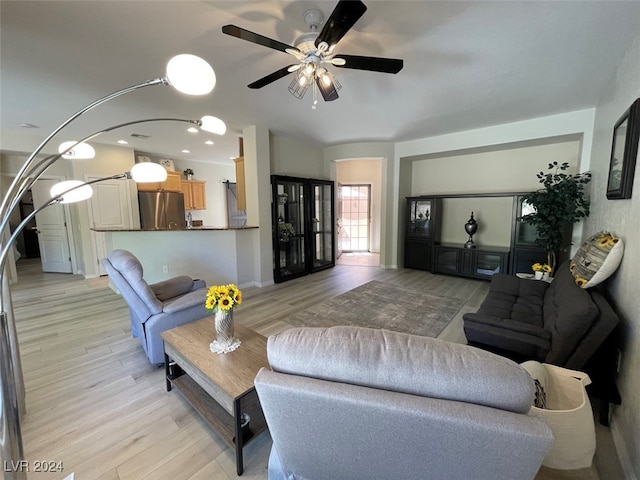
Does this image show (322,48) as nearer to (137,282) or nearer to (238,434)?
(137,282)

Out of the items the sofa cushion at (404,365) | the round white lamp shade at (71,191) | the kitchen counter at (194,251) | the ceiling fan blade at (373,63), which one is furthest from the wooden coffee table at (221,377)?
the kitchen counter at (194,251)

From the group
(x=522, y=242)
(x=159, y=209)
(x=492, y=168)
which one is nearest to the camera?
(x=522, y=242)

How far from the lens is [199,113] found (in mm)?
3660

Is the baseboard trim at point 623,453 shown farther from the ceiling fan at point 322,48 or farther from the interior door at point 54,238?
the interior door at point 54,238

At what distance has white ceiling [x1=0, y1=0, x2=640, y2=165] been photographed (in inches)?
72.0

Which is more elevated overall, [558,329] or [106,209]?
[106,209]

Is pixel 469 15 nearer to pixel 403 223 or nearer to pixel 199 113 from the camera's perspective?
pixel 199 113

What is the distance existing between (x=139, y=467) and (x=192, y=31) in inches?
113

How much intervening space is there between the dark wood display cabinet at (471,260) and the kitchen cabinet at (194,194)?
5823mm

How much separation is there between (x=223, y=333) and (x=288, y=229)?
11.3 feet

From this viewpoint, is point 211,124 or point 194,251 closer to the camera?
point 211,124

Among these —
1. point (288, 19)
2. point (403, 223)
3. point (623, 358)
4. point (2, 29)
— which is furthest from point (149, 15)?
point (403, 223)

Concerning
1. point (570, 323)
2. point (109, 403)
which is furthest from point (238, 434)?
point (570, 323)

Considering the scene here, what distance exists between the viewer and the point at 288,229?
506 cm
